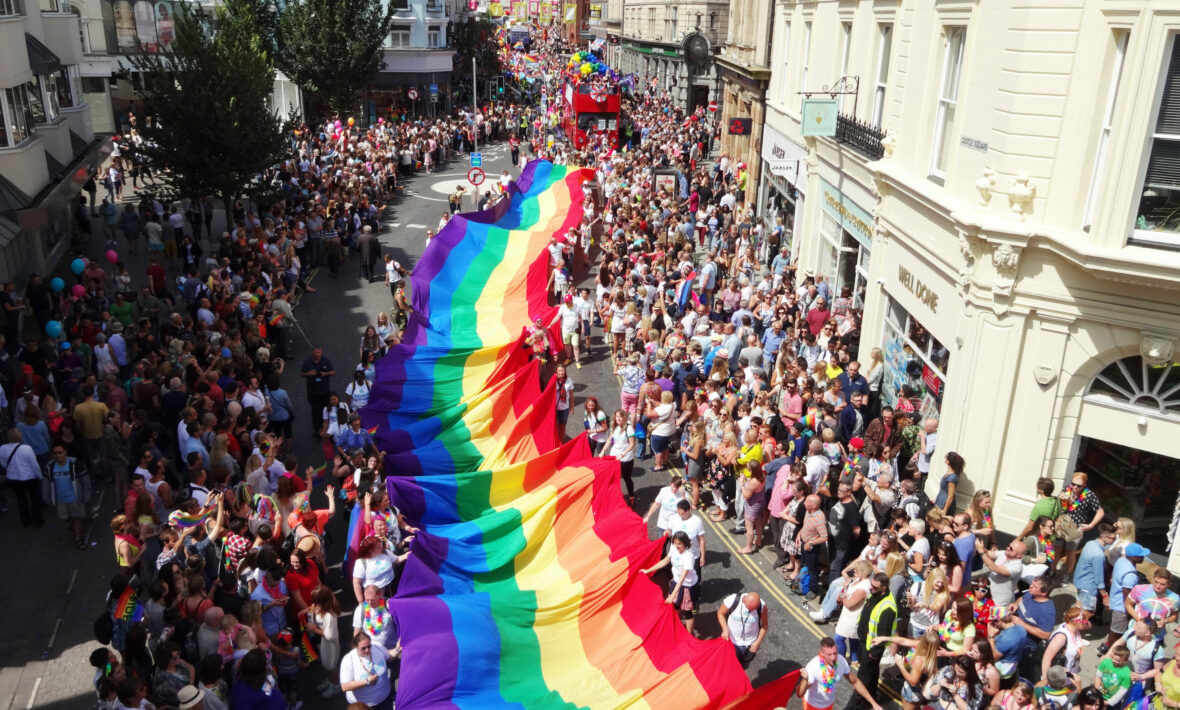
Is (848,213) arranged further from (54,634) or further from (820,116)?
(54,634)

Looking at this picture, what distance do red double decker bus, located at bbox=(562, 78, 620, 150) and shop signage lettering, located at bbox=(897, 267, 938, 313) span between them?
25.9 m

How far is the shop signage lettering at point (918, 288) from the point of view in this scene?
13398 millimetres

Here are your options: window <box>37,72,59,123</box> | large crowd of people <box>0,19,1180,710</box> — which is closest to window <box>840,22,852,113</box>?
large crowd of people <box>0,19,1180,710</box>

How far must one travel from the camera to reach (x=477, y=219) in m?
24.4

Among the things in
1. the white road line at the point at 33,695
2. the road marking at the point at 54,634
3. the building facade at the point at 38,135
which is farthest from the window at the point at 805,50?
the white road line at the point at 33,695

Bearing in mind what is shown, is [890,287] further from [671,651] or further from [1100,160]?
[671,651]

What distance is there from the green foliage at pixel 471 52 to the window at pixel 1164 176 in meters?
62.5

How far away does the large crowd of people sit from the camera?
8.60 meters

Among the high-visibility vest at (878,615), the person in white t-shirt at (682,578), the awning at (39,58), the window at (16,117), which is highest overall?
the awning at (39,58)

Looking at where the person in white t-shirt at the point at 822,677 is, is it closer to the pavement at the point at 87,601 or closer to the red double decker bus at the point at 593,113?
the pavement at the point at 87,601

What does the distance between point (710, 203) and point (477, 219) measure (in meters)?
9.38

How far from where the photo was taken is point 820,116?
18.7 metres

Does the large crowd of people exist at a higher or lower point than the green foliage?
lower

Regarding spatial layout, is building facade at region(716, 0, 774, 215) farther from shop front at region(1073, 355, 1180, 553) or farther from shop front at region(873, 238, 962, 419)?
shop front at region(1073, 355, 1180, 553)
